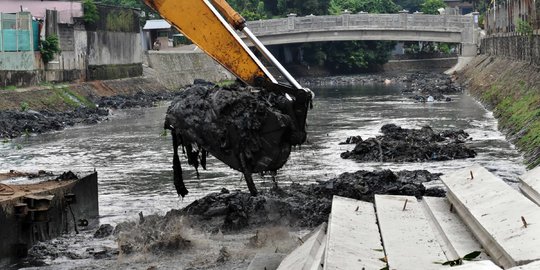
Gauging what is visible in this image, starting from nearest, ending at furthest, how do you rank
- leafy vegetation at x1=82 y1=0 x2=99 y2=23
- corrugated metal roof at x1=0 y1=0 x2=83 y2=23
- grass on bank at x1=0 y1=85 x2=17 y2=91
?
grass on bank at x1=0 y1=85 x2=17 y2=91
corrugated metal roof at x1=0 y1=0 x2=83 y2=23
leafy vegetation at x1=82 y1=0 x2=99 y2=23

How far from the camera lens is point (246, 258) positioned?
42.1ft

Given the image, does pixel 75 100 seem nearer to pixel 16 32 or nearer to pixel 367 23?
pixel 16 32

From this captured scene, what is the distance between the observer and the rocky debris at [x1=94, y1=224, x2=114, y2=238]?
15.1 m

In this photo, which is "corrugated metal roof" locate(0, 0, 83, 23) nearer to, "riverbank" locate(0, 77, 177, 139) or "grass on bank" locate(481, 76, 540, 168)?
"riverbank" locate(0, 77, 177, 139)

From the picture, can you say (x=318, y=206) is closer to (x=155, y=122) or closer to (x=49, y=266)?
(x=49, y=266)

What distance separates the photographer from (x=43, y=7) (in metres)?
52.2

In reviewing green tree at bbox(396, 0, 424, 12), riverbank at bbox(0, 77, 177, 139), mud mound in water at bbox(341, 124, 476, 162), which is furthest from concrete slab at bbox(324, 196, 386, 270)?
green tree at bbox(396, 0, 424, 12)

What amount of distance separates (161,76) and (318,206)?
48.8m

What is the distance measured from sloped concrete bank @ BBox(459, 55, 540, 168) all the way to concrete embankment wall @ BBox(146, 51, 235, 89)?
19.2m

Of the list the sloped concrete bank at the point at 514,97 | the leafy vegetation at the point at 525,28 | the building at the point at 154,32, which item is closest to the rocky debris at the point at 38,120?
the sloped concrete bank at the point at 514,97

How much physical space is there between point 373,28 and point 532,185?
63307mm

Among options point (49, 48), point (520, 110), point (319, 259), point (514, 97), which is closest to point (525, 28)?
point (514, 97)

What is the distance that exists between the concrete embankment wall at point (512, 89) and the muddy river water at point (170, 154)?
1.55 ft

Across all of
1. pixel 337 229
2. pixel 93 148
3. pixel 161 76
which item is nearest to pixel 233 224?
pixel 337 229
